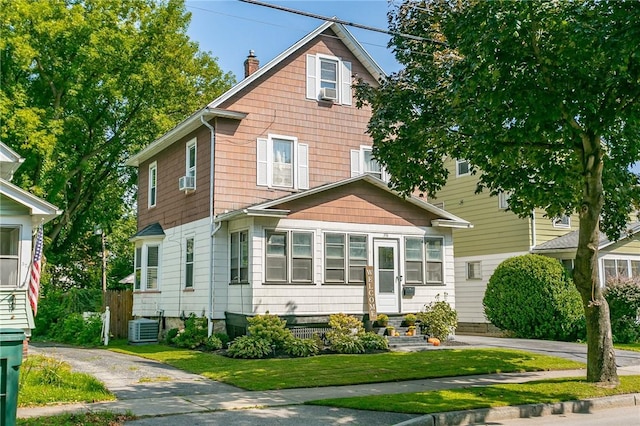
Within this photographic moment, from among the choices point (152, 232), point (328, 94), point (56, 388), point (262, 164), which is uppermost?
point (328, 94)

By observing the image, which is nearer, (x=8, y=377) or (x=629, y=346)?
(x=8, y=377)

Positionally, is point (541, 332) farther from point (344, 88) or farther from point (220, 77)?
point (220, 77)

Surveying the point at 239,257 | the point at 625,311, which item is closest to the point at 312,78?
the point at 239,257

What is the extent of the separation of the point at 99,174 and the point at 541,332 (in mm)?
23649

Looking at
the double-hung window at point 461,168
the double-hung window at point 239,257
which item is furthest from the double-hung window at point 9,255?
the double-hung window at point 461,168

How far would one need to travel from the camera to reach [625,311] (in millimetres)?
21297

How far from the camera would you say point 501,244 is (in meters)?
25.9

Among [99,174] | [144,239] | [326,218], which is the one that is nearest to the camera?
[326,218]

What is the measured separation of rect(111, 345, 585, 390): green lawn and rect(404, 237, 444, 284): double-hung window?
3811mm

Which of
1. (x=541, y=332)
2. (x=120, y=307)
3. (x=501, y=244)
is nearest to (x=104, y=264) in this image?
(x=120, y=307)

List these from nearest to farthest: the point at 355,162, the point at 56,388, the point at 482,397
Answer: the point at 482,397
the point at 56,388
the point at 355,162

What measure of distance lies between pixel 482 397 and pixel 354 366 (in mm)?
4196

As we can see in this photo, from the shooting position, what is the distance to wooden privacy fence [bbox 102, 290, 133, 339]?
82.0ft

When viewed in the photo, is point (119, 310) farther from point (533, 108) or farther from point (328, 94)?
point (533, 108)
